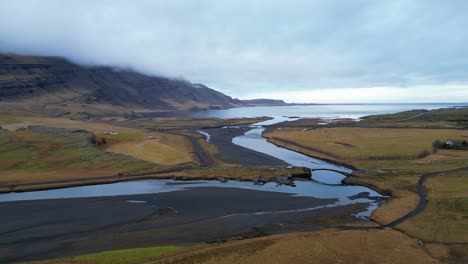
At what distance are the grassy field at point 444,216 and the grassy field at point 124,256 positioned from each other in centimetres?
2427

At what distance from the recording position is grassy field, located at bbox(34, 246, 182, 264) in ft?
86.8

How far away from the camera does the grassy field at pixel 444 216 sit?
103 ft

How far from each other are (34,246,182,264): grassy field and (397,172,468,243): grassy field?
24.3 m

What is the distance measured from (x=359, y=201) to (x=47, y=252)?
122 ft

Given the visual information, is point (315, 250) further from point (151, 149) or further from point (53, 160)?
point (151, 149)

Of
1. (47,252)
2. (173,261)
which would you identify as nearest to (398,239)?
(173,261)

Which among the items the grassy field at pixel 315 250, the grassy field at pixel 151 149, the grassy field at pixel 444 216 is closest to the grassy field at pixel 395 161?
the grassy field at pixel 444 216

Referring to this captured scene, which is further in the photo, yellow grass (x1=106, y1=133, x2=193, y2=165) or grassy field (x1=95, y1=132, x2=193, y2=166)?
grassy field (x1=95, y1=132, x2=193, y2=166)

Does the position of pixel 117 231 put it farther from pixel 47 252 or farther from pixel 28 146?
pixel 28 146

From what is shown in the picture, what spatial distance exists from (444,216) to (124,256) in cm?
3358

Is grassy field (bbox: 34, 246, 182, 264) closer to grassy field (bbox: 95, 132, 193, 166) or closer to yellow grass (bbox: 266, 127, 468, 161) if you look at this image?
grassy field (bbox: 95, 132, 193, 166)

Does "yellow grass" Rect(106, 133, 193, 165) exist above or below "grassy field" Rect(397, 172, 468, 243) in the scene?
above

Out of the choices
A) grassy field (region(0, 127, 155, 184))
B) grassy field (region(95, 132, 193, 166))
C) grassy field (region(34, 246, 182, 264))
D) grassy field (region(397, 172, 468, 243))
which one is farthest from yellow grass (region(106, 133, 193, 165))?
grassy field (region(397, 172, 468, 243))

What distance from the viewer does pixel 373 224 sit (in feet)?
116
